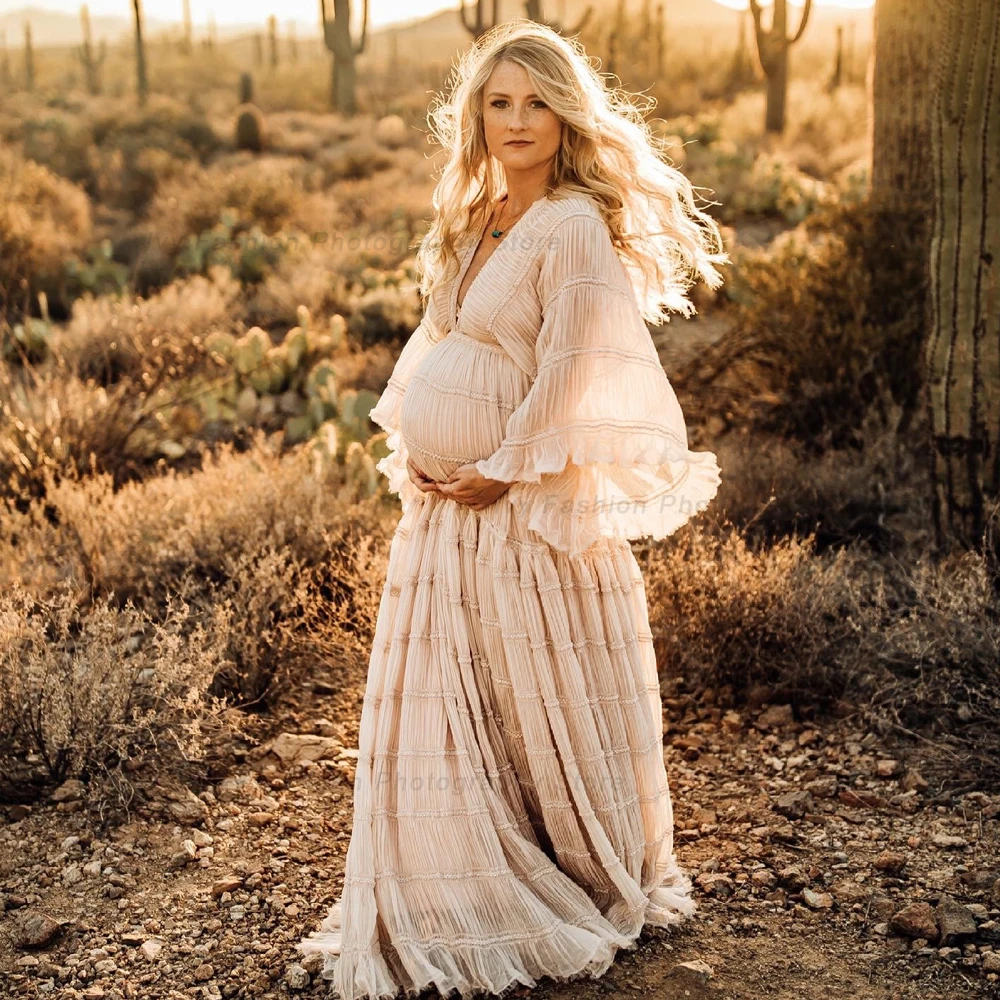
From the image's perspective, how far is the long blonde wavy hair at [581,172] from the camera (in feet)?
8.67

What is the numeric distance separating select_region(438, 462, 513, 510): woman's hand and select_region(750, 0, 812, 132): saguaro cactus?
1744 cm

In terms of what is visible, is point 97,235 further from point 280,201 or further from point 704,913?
point 704,913

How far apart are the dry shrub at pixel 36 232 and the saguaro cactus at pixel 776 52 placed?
10749 mm

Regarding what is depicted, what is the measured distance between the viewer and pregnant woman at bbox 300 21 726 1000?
2623 millimetres

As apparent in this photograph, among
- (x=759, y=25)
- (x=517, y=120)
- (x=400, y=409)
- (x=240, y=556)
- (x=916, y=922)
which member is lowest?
(x=916, y=922)

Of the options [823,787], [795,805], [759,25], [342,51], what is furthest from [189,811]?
[342,51]

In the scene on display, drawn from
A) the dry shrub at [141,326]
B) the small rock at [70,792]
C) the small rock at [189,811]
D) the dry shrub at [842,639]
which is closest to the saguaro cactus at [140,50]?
the dry shrub at [141,326]

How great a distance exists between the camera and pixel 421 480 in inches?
113

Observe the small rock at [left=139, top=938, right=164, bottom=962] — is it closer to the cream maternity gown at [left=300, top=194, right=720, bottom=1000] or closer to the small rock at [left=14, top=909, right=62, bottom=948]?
the small rock at [left=14, top=909, right=62, bottom=948]

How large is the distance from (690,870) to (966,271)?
266cm

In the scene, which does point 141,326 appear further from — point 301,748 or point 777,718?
point 777,718

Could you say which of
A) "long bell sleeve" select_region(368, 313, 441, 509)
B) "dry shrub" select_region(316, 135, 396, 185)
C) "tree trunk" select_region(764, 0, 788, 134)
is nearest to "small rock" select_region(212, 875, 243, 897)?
"long bell sleeve" select_region(368, 313, 441, 509)

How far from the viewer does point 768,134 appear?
20328 millimetres

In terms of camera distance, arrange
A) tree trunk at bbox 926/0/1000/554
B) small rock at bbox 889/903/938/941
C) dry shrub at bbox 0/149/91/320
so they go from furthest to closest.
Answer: dry shrub at bbox 0/149/91/320, tree trunk at bbox 926/0/1000/554, small rock at bbox 889/903/938/941
